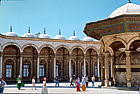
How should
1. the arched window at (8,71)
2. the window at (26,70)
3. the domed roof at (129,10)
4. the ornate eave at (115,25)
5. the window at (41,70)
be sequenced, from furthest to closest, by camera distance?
the window at (41,70), the window at (26,70), the arched window at (8,71), the domed roof at (129,10), the ornate eave at (115,25)

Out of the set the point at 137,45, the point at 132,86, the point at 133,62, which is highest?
the point at 137,45

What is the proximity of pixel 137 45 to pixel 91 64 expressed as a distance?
15101 mm

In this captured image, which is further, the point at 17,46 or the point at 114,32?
the point at 17,46

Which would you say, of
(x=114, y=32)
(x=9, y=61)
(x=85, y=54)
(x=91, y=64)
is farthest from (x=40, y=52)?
(x=114, y=32)

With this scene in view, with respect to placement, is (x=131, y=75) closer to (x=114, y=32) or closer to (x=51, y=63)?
(x=114, y=32)

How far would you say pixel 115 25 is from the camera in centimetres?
1130

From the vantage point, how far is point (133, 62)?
12062 millimetres

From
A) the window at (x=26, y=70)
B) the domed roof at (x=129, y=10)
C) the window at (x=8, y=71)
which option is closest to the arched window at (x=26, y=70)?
the window at (x=26, y=70)

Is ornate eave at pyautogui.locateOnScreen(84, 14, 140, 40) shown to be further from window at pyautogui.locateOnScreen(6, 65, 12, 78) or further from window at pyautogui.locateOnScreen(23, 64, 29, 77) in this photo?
window at pyautogui.locateOnScreen(6, 65, 12, 78)

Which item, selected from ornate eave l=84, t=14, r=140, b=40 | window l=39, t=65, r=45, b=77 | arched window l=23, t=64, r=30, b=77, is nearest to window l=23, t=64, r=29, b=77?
arched window l=23, t=64, r=30, b=77

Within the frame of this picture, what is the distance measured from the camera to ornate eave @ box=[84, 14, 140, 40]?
10711mm

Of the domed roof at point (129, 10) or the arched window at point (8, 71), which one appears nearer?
the domed roof at point (129, 10)

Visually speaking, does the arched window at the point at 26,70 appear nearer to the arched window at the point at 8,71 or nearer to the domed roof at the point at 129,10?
the arched window at the point at 8,71

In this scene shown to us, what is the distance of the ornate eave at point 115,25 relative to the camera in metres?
10.7
